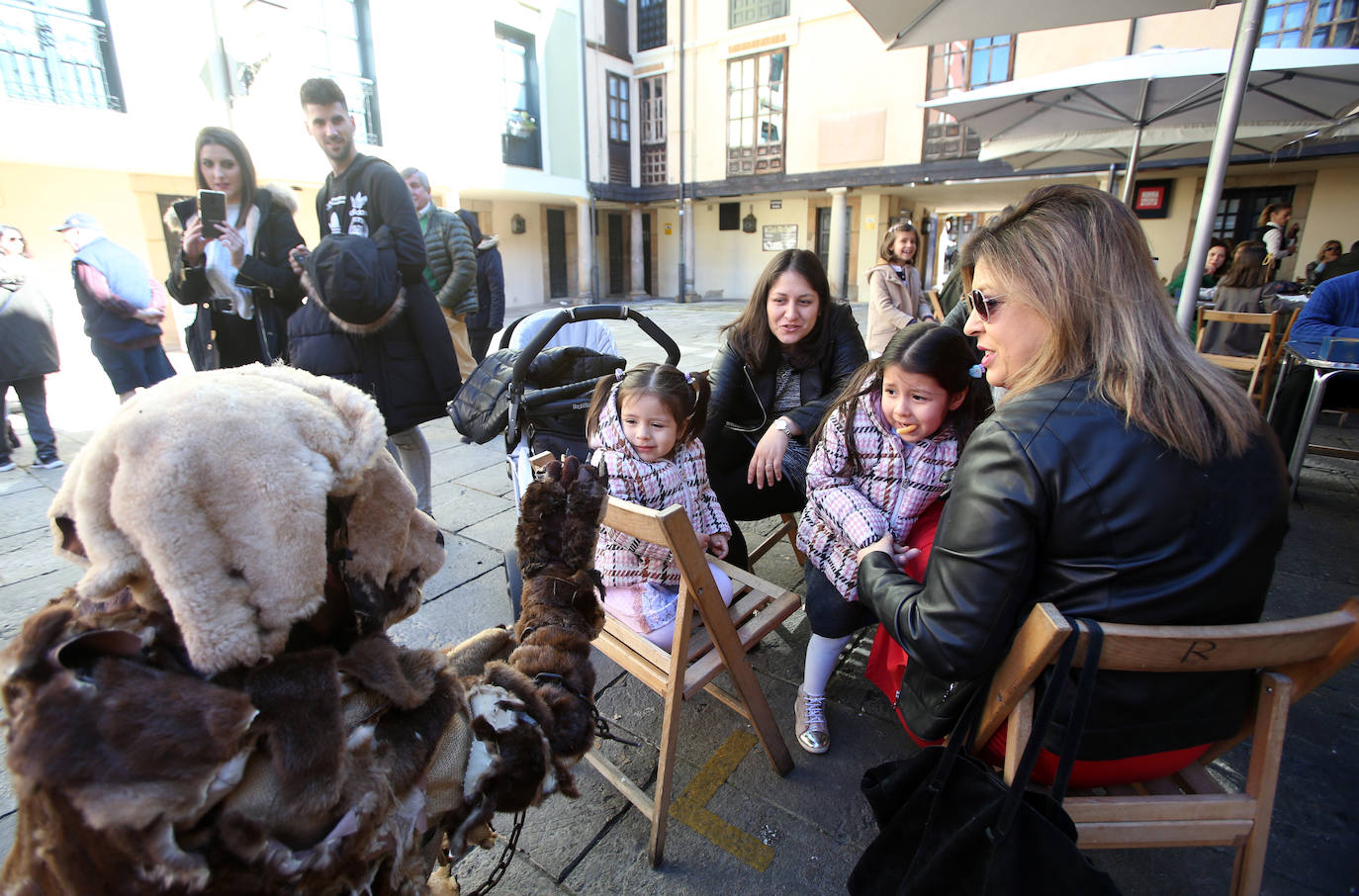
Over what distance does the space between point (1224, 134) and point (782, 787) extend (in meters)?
3.18

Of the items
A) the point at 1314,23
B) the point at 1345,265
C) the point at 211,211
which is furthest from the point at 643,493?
the point at 1314,23

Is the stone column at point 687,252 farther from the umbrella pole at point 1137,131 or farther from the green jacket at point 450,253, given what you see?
the green jacket at point 450,253

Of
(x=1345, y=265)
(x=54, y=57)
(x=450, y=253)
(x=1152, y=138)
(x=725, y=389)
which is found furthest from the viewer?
(x=54, y=57)

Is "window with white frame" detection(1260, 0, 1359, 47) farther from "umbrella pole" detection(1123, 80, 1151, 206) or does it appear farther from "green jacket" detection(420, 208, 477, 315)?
"green jacket" detection(420, 208, 477, 315)

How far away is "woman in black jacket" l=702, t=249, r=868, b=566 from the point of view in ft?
8.92

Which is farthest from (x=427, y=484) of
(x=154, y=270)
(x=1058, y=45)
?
(x=1058, y=45)

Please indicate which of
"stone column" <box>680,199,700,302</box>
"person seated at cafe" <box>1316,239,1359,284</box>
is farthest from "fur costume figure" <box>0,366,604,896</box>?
"stone column" <box>680,199,700,302</box>

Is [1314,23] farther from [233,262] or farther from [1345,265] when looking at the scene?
[233,262]

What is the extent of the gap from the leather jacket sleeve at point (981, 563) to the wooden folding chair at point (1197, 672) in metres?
0.06

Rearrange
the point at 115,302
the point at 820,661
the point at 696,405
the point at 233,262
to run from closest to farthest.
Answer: the point at 820,661, the point at 696,405, the point at 233,262, the point at 115,302

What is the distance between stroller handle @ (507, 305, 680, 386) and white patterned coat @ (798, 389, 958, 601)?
816 millimetres

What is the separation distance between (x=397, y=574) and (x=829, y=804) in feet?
5.01

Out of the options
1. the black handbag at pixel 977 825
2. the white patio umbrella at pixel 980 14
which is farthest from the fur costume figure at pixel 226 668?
the white patio umbrella at pixel 980 14

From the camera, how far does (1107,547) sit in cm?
116
